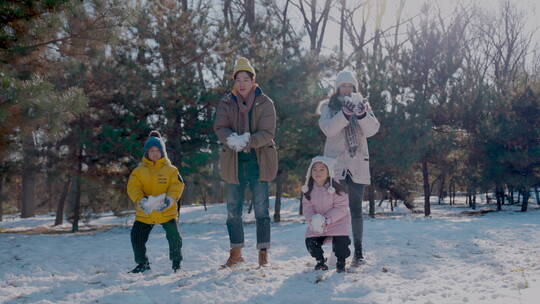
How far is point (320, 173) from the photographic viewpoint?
14.0 feet

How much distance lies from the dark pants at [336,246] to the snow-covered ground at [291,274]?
6.7 inches

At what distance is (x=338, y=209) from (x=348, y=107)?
0.95m

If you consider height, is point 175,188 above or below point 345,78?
below

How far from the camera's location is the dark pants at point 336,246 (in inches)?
160

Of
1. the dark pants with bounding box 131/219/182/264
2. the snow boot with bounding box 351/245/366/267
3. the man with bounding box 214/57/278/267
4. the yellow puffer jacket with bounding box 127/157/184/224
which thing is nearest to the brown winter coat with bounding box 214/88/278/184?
the man with bounding box 214/57/278/267

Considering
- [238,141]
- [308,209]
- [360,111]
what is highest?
[360,111]

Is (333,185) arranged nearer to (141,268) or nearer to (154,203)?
(154,203)

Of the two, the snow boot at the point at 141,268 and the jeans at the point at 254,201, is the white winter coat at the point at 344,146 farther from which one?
the snow boot at the point at 141,268

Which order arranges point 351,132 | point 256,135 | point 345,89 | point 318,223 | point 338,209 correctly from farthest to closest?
point 345,89
point 351,132
point 256,135
point 338,209
point 318,223

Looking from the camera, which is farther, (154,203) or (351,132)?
(351,132)

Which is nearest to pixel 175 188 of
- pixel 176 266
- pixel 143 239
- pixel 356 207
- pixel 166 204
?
pixel 166 204

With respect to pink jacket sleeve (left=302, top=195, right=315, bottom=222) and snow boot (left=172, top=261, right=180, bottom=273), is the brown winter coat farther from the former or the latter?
snow boot (left=172, top=261, right=180, bottom=273)

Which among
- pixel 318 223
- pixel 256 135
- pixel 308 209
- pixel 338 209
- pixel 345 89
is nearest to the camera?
pixel 318 223

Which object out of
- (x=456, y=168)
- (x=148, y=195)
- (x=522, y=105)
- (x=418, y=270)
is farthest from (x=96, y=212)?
(x=522, y=105)
